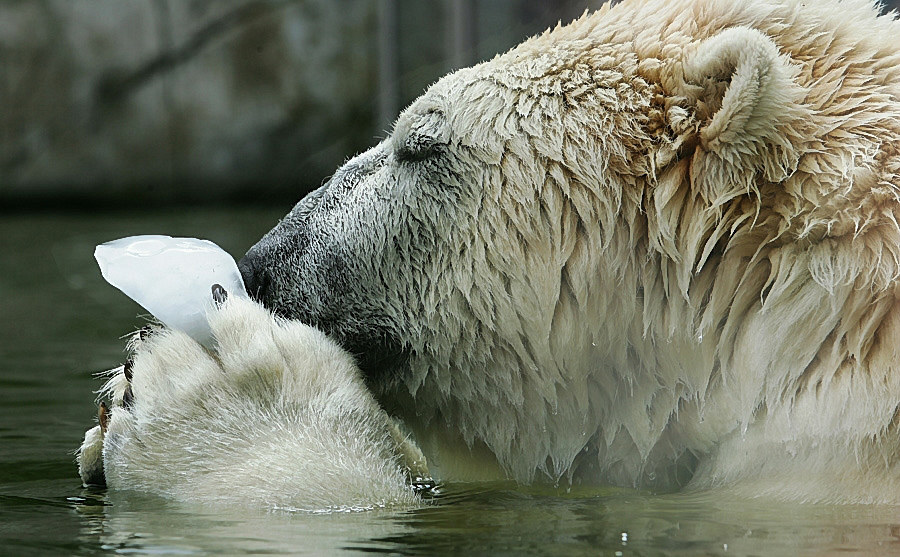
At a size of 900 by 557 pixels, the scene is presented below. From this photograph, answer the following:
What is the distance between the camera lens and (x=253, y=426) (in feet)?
7.96

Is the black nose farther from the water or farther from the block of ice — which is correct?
the water

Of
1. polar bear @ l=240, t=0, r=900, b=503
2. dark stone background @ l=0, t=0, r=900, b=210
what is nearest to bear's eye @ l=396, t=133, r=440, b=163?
polar bear @ l=240, t=0, r=900, b=503

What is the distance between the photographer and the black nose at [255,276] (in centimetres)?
284

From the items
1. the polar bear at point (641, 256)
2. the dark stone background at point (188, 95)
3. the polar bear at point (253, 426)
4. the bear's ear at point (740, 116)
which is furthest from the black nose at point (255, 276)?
the dark stone background at point (188, 95)

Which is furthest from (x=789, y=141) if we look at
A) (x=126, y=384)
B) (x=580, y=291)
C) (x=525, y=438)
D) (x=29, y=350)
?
(x=29, y=350)

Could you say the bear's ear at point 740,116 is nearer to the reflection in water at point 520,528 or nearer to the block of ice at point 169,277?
the reflection in water at point 520,528

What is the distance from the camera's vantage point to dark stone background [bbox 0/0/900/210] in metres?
10.4

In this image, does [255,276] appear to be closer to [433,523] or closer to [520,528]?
[433,523]

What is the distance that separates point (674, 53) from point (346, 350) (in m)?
0.96

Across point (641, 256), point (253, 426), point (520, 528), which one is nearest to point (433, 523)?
point (520, 528)

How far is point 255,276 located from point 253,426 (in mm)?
528

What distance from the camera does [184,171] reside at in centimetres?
1084

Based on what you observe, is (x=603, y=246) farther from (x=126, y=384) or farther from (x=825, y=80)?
(x=126, y=384)

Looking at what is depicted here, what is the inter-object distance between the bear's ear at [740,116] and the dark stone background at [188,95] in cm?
769
